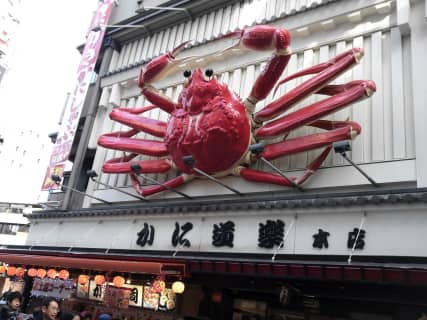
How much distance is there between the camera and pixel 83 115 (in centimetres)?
1545

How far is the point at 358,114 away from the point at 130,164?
20.7 ft

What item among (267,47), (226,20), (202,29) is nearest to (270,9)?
(226,20)

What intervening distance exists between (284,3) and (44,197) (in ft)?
34.8

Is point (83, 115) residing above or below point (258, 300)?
above

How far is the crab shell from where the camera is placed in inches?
362

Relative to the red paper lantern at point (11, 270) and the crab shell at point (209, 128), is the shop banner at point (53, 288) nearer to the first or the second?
the red paper lantern at point (11, 270)

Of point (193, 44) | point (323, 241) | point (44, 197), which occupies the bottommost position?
point (323, 241)

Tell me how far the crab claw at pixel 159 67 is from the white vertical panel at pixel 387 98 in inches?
186

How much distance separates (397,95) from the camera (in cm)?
817

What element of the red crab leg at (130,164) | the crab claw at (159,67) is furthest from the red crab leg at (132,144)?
the crab claw at (159,67)

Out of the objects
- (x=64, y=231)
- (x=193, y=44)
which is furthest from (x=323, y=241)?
(x=64, y=231)

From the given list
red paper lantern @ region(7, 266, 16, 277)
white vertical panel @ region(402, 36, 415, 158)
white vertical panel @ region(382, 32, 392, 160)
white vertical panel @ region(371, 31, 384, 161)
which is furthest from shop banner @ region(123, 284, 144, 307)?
white vertical panel @ region(402, 36, 415, 158)

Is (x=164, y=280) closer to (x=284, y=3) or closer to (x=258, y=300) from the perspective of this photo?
(x=258, y=300)

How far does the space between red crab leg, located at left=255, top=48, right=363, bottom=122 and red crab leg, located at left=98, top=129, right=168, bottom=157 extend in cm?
321
